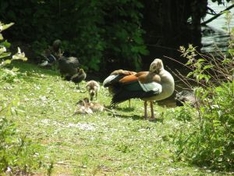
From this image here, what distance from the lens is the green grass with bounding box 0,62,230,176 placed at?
8.03 m

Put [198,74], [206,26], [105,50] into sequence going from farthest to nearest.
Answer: [206,26] < [105,50] < [198,74]

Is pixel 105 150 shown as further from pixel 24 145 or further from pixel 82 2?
pixel 82 2

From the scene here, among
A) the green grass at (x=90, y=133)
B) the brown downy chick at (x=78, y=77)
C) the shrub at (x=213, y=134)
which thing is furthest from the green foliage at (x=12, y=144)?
the brown downy chick at (x=78, y=77)

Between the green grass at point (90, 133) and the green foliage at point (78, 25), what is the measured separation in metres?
4.62

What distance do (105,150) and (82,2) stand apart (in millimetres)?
10332

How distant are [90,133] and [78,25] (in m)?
9.38

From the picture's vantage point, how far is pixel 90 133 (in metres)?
10.1

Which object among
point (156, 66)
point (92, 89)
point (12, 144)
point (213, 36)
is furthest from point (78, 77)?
point (213, 36)

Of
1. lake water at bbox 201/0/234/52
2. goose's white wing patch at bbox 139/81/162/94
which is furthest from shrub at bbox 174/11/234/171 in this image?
lake water at bbox 201/0/234/52

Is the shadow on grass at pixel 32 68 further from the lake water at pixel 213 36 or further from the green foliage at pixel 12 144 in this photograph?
the green foliage at pixel 12 144

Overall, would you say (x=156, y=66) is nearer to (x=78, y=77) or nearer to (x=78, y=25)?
(x=78, y=77)

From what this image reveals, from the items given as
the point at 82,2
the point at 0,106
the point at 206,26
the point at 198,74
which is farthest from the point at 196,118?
the point at 206,26

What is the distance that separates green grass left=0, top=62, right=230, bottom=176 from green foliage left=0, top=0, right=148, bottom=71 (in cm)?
462

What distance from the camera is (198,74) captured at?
8.87 metres
